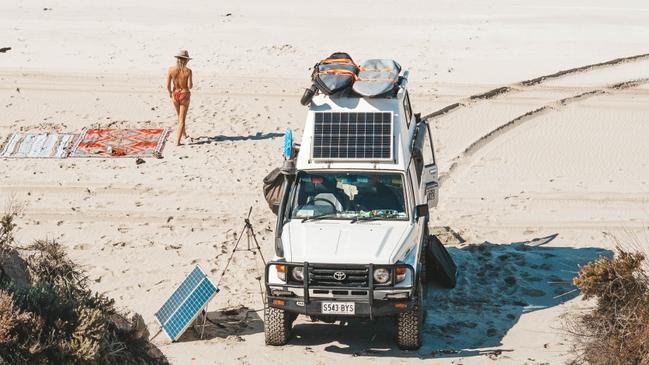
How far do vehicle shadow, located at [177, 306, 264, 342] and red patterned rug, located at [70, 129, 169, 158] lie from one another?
727 centimetres

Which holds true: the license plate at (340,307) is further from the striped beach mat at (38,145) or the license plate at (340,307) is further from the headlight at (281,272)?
the striped beach mat at (38,145)

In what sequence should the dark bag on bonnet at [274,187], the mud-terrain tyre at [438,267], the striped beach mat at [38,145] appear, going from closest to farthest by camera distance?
the mud-terrain tyre at [438,267]
the dark bag on bonnet at [274,187]
the striped beach mat at [38,145]

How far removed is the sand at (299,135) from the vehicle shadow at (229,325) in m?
0.03

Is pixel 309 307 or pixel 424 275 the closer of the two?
pixel 309 307

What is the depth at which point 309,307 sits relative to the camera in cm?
1232

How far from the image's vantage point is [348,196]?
13.4 m

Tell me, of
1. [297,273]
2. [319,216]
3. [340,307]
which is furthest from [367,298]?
[319,216]

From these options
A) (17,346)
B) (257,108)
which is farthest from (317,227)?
(257,108)

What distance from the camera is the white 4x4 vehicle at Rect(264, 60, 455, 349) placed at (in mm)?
12312

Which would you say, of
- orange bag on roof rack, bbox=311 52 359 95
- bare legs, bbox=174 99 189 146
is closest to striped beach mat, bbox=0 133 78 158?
bare legs, bbox=174 99 189 146

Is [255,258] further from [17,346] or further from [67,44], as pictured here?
[67,44]

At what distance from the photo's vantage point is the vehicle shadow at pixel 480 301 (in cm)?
1298

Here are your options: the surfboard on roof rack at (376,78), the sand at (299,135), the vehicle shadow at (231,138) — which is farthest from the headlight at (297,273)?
the vehicle shadow at (231,138)

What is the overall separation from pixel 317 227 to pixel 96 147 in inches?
370
